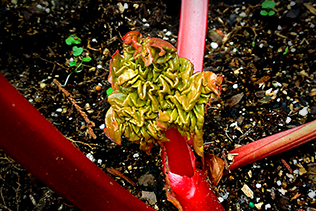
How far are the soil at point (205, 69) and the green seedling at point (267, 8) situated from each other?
0.06 metres

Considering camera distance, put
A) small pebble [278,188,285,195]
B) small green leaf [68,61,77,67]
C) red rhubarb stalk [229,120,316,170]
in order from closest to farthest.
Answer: red rhubarb stalk [229,120,316,170] → small pebble [278,188,285,195] → small green leaf [68,61,77,67]

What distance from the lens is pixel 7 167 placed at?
1629 millimetres

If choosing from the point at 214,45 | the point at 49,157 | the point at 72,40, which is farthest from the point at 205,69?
the point at 49,157

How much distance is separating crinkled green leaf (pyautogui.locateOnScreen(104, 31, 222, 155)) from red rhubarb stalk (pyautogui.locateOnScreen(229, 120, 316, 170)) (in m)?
0.46

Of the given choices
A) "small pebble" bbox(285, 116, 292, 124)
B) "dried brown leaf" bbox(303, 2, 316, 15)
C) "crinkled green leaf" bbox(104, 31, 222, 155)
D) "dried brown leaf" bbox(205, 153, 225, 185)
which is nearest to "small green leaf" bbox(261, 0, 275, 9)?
"dried brown leaf" bbox(303, 2, 316, 15)

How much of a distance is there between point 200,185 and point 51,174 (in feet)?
2.47

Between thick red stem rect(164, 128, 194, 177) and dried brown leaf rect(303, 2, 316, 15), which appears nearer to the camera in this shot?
thick red stem rect(164, 128, 194, 177)

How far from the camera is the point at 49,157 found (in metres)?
0.79

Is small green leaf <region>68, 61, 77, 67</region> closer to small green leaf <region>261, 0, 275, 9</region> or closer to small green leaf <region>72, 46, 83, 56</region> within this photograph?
small green leaf <region>72, 46, 83, 56</region>

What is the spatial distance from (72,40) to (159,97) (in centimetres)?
118

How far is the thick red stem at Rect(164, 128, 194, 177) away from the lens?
51.4 inches

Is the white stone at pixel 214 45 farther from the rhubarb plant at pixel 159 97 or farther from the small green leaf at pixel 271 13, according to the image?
the rhubarb plant at pixel 159 97

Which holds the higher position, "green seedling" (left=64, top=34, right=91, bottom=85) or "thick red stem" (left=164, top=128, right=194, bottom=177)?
"green seedling" (left=64, top=34, right=91, bottom=85)

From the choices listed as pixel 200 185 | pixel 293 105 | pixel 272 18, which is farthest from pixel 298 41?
pixel 200 185
